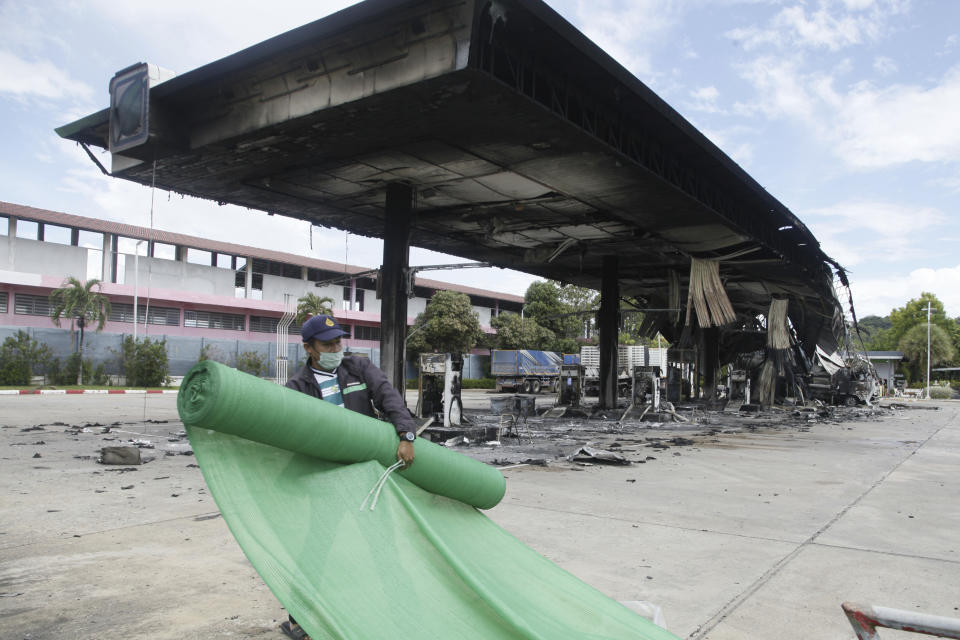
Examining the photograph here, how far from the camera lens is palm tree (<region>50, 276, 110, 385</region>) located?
105 feet

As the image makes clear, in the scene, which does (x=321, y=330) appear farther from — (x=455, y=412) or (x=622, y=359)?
(x=622, y=359)

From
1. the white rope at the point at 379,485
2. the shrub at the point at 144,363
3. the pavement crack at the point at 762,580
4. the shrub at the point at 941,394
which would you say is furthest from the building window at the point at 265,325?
the shrub at the point at 941,394

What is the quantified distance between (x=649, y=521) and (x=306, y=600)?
14.4 ft

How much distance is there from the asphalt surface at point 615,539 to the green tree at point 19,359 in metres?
22.1

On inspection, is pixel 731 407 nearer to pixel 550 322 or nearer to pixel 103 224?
pixel 550 322

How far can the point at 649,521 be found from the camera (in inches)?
241

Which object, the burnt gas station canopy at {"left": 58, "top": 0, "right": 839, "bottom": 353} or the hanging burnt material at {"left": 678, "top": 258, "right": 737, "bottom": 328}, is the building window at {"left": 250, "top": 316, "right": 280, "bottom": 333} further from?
the hanging burnt material at {"left": 678, "top": 258, "right": 737, "bottom": 328}

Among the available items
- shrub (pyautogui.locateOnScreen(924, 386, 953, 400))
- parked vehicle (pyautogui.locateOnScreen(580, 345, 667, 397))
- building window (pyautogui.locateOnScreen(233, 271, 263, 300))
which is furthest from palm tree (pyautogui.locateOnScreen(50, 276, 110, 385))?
shrub (pyautogui.locateOnScreen(924, 386, 953, 400))

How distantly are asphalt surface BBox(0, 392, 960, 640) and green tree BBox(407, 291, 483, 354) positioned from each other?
34.1 metres

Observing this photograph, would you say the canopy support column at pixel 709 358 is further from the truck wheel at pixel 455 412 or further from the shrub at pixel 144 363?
the shrub at pixel 144 363

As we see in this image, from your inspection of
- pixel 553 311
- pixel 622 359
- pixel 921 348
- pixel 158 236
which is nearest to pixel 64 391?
pixel 158 236

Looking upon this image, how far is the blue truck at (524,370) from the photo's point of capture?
42.4 meters

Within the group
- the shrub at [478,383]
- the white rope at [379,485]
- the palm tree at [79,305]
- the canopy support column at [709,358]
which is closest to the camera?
the white rope at [379,485]

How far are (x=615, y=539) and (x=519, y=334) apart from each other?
4592 cm
